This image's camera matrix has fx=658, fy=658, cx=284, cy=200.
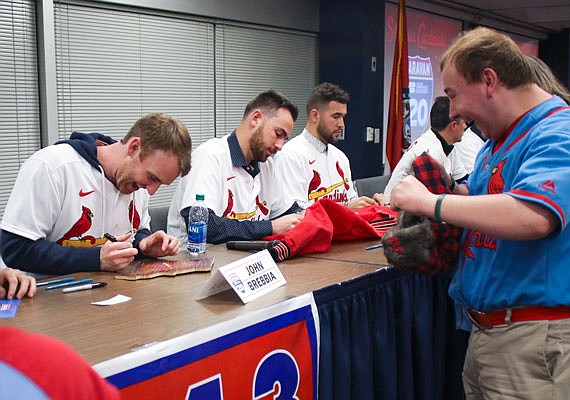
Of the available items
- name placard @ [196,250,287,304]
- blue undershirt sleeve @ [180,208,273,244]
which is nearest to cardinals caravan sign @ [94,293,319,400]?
name placard @ [196,250,287,304]

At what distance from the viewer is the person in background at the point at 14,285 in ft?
5.62

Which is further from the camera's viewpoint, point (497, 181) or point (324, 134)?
point (324, 134)

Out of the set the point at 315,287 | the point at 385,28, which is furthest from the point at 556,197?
the point at 385,28

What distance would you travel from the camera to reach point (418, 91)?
766 centimetres

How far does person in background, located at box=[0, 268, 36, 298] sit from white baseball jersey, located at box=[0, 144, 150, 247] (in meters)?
0.31

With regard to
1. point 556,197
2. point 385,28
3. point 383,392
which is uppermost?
point 385,28

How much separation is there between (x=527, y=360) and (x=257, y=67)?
450cm

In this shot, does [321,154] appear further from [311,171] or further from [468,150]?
[468,150]

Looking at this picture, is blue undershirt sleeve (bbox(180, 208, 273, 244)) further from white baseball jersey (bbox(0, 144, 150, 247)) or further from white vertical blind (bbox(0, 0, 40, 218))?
white vertical blind (bbox(0, 0, 40, 218))

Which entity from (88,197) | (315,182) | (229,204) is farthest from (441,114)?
(88,197)

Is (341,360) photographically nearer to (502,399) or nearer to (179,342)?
(502,399)

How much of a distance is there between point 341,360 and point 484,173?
0.73 meters

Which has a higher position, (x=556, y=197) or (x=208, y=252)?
(x=556, y=197)

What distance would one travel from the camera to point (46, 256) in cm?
204
